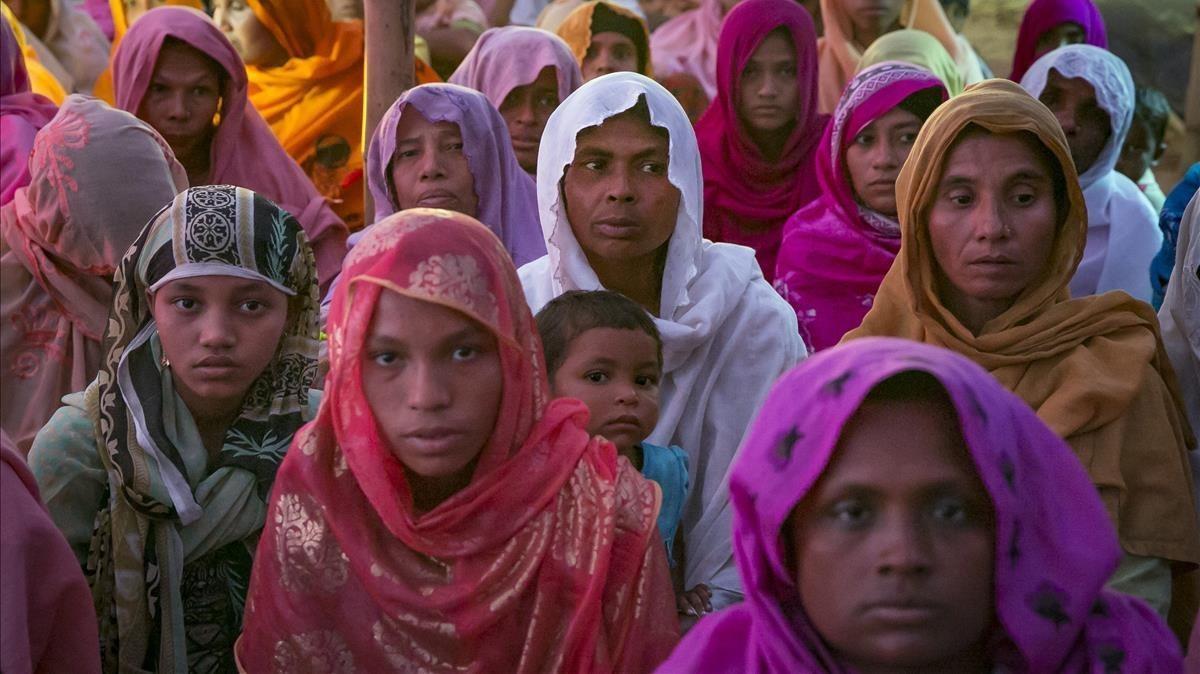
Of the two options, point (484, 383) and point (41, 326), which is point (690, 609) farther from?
point (41, 326)

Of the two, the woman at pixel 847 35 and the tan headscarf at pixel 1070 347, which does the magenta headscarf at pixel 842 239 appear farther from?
the woman at pixel 847 35

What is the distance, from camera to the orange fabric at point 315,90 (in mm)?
7766

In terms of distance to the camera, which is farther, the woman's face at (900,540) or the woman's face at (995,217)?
the woman's face at (995,217)

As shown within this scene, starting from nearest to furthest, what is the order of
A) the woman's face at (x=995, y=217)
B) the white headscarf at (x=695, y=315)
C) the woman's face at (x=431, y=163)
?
1. the woman's face at (x=995, y=217)
2. the white headscarf at (x=695, y=315)
3. the woman's face at (x=431, y=163)

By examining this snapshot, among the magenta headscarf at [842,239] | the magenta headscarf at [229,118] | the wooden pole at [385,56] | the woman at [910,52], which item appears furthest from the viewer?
the woman at [910,52]

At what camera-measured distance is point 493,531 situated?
3143mm

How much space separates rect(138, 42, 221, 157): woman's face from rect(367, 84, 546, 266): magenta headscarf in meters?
0.82

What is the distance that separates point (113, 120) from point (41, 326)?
25.2 inches

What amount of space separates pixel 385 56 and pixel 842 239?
1.83 m

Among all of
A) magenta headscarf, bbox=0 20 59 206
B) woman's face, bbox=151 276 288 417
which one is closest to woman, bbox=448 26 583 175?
magenta headscarf, bbox=0 20 59 206

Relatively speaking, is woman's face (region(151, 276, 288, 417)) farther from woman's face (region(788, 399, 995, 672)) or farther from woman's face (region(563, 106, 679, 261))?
woman's face (region(788, 399, 995, 672))

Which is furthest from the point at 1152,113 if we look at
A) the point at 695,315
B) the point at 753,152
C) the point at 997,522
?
the point at 997,522

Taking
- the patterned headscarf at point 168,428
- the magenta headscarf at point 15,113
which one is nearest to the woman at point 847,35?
the magenta headscarf at point 15,113

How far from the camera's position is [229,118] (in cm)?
638
